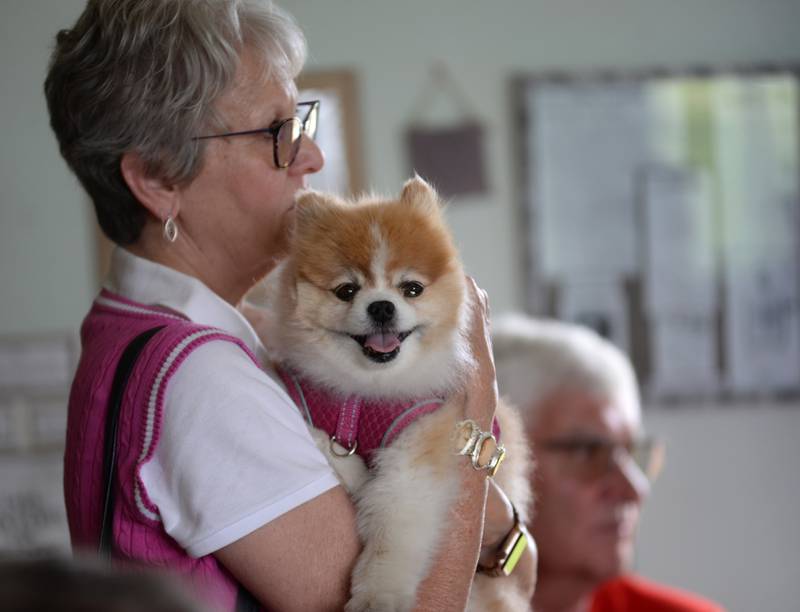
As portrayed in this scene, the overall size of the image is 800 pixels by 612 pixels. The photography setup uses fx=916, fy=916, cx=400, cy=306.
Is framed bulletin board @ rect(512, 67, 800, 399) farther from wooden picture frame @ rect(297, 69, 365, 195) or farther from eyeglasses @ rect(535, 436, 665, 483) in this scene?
eyeglasses @ rect(535, 436, 665, 483)

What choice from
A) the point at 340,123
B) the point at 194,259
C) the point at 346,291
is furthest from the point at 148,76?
the point at 340,123

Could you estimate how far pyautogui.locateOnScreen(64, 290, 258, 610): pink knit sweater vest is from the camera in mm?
1066

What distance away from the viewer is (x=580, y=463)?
2.34 meters

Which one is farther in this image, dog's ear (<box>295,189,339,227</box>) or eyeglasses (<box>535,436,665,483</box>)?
eyeglasses (<box>535,436,665,483</box>)

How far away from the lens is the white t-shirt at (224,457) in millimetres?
1024

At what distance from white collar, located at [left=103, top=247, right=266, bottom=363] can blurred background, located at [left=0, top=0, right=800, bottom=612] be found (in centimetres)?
180

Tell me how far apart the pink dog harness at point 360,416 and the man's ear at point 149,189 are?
1.03 ft

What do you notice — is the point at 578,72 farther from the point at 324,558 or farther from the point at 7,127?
the point at 324,558

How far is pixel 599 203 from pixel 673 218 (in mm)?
261

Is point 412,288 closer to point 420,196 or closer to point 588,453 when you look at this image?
point 420,196

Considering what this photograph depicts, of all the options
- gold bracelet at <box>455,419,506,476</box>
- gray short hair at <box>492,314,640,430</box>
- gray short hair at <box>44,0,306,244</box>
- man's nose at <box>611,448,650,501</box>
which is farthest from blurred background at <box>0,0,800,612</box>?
gold bracelet at <box>455,419,506,476</box>

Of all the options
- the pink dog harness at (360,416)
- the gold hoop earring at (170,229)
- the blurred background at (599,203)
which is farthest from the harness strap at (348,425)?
the blurred background at (599,203)

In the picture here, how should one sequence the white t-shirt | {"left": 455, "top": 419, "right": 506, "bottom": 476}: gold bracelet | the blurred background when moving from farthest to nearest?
the blurred background
{"left": 455, "top": 419, "right": 506, "bottom": 476}: gold bracelet
the white t-shirt

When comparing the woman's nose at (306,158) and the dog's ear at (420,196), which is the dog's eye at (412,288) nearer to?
the dog's ear at (420,196)
